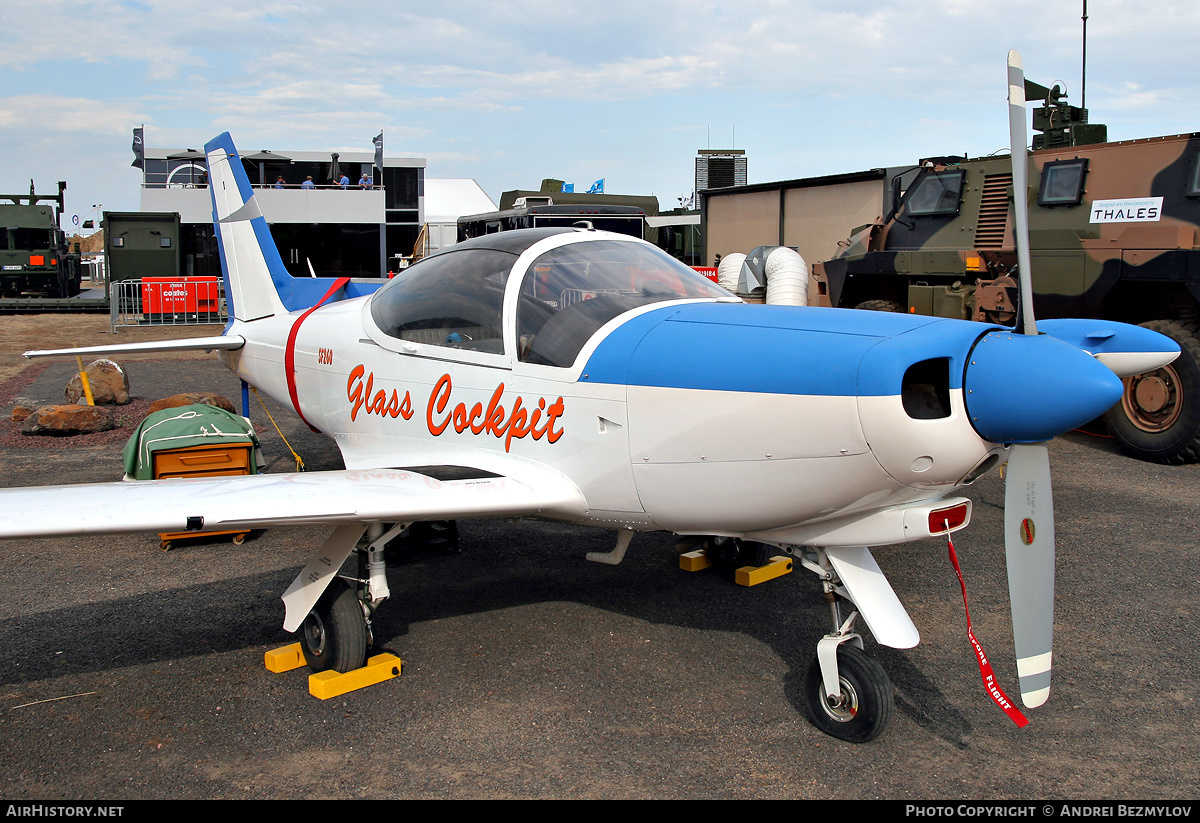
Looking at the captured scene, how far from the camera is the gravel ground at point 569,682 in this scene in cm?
308

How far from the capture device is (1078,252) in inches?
341

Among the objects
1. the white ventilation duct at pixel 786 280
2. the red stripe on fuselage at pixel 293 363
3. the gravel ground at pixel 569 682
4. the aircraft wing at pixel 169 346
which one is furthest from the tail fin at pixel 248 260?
the white ventilation duct at pixel 786 280

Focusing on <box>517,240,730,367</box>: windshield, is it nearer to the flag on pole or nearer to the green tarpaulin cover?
the green tarpaulin cover

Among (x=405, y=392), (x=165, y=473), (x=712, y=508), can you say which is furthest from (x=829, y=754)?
(x=165, y=473)

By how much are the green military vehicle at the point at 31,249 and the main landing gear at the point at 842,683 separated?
3146 centimetres

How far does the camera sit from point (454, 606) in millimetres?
4750

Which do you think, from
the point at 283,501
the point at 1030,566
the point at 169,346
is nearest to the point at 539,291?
the point at 283,501

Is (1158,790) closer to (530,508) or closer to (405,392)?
(530,508)

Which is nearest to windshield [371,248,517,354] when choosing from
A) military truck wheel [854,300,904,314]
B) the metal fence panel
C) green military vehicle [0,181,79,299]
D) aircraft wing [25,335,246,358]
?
aircraft wing [25,335,246,358]

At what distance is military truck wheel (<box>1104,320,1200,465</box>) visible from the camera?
7852 mm

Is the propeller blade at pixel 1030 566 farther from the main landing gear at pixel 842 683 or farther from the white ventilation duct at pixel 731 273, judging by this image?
the white ventilation duct at pixel 731 273

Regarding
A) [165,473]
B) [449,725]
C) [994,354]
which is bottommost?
[449,725]

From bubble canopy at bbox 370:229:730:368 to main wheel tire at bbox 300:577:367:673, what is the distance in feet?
4.13
